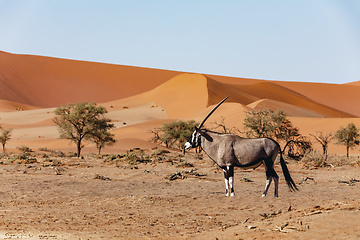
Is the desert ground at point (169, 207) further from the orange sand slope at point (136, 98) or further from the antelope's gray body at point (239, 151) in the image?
the orange sand slope at point (136, 98)

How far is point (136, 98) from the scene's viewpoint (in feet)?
347

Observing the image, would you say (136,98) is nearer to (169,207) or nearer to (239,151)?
(239,151)

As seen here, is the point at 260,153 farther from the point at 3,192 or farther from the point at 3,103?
the point at 3,103

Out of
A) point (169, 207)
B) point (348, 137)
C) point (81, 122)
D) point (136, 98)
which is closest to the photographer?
point (169, 207)

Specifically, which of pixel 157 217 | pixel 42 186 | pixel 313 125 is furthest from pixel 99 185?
pixel 313 125

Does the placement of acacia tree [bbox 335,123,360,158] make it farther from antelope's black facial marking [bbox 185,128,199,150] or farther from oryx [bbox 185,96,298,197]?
antelope's black facial marking [bbox 185,128,199,150]

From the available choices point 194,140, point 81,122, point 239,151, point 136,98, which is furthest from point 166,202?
point 136,98

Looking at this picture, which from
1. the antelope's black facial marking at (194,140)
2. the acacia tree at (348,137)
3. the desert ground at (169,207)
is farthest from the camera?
the acacia tree at (348,137)

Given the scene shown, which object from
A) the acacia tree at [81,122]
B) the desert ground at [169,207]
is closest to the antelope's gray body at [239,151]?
the desert ground at [169,207]

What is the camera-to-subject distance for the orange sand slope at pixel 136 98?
224ft

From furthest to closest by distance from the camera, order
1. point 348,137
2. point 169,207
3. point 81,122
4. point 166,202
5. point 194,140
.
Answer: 1. point 348,137
2. point 81,122
3. point 194,140
4. point 166,202
5. point 169,207

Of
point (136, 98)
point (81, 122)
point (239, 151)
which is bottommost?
point (239, 151)

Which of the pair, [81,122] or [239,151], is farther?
[81,122]

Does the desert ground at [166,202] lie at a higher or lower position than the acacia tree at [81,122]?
lower
